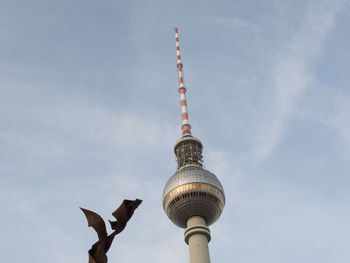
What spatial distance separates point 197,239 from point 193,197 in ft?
25.2

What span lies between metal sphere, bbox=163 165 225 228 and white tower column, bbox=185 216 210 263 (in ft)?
5.42

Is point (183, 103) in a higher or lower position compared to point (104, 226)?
higher

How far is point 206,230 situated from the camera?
8606cm

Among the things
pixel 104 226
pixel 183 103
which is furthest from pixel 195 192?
pixel 104 226

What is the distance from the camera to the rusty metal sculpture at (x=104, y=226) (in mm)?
10586

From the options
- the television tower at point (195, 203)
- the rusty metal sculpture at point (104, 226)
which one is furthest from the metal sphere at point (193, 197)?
the rusty metal sculpture at point (104, 226)

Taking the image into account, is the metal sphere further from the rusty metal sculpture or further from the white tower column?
the rusty metal sculpture

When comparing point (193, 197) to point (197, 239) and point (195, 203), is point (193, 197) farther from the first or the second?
point (197, 239)

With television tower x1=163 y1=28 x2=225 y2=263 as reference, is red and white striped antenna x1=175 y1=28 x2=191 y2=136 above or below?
above

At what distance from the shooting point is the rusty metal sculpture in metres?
10.6

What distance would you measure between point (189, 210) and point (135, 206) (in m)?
77.0

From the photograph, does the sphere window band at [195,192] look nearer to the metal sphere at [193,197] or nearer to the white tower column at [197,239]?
the metal sphere at [193,197]

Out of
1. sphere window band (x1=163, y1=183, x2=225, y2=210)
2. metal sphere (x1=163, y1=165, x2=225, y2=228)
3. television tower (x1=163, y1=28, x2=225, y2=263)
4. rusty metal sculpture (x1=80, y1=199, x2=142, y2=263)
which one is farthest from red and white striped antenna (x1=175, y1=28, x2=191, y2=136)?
rusty metal sculpture (x1=80, y1=199, x2=142, y2=263)

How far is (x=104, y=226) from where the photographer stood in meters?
10.9
